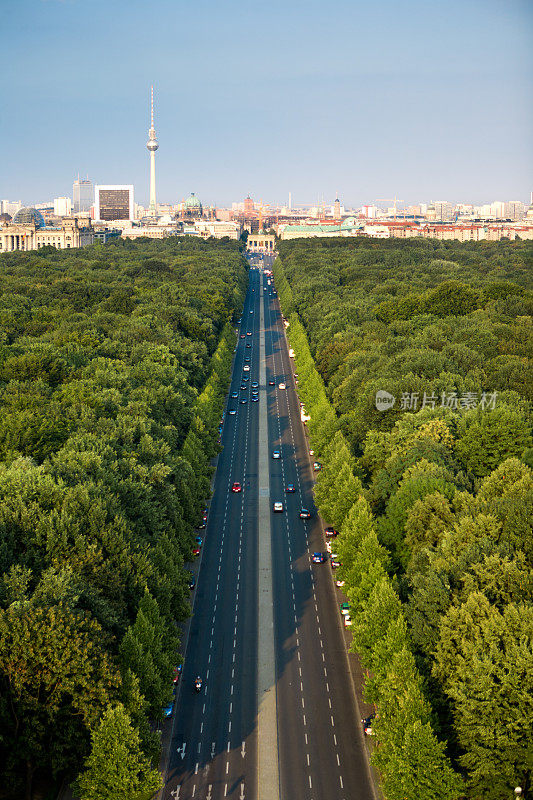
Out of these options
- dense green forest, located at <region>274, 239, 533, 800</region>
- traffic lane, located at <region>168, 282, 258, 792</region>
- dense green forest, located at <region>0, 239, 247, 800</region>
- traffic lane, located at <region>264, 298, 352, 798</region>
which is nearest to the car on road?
traffic lane, located at <region>264, 298, 352, 798</region>

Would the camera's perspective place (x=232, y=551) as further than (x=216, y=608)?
Yes

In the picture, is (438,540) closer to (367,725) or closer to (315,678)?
(315,678)

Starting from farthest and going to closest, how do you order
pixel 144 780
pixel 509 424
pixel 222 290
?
pixel 222 290, pixel 509 424, pixel 144 780

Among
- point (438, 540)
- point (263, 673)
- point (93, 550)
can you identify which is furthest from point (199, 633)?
point (438, 540)

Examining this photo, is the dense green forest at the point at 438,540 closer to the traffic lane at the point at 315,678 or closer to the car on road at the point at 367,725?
the car on road at the point at 367,725

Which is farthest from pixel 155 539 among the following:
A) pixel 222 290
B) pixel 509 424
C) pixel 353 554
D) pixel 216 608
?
pixel 222 290

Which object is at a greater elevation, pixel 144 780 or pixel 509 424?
pixel 509 424

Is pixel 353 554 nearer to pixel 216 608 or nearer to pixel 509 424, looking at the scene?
pixel 216 608
